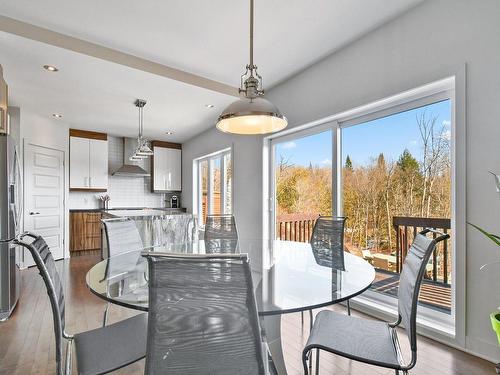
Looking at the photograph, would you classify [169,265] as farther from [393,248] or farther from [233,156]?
[233,156]

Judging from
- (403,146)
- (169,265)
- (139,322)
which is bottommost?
(139,322)

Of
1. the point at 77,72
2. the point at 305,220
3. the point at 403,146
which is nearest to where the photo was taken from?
the point at 403,146

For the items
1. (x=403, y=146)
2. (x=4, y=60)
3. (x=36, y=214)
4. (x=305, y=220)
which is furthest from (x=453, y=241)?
(x=36, y=214)

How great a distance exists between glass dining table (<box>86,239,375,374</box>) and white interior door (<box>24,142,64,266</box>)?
3.65 meters

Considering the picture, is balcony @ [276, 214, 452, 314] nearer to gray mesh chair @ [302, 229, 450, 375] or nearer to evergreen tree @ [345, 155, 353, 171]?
evergreen tree @ [345, 155, 353, 171]

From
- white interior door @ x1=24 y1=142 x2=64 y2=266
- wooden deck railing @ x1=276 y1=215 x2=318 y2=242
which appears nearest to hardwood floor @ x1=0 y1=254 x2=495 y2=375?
wooden deck railing @ x1=276 y1=215 x2=318 y2=242

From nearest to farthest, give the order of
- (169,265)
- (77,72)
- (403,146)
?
(169,265) < (403,146) < (77,72)

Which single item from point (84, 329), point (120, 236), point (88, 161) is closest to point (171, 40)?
point (120, 236)

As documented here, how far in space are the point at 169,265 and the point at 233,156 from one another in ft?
12.9

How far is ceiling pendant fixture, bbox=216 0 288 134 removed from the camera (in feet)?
5.65

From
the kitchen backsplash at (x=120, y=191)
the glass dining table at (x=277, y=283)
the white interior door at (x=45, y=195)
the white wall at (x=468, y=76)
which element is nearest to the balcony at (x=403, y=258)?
the white wall at (x=468, y=76)

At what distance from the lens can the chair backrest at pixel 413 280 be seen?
118cm

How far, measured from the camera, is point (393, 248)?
277cm

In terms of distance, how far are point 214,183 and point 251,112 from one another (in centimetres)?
420
